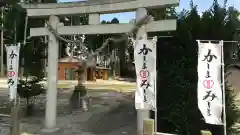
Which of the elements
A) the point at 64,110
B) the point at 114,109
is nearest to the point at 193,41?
the point at 114,109

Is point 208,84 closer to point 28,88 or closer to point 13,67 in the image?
point 13,67

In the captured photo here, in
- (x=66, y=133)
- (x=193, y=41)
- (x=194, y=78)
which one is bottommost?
(x=66, y=133)

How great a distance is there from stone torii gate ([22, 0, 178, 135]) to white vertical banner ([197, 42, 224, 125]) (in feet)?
6.29

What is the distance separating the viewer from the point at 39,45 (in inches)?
573

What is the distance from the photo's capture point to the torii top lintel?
8.76 m

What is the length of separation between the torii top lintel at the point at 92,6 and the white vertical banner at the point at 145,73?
4.76 feet

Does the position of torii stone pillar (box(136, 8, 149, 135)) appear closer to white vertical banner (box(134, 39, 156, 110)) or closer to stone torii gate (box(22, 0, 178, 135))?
stone torii gate (box(22, 0, 178, 135))

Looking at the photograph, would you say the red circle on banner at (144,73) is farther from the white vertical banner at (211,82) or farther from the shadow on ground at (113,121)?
the shadow on ground at (113,121)

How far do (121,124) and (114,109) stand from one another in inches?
95.5

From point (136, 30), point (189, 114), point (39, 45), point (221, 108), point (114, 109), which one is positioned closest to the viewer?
point (221, 108)

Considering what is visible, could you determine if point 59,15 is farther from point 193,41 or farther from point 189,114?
point 189,114

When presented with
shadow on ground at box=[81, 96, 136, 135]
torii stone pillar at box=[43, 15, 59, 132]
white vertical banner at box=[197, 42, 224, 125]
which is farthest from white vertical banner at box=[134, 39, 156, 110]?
torii stone pillar at box=[43, 15, 59, 132]

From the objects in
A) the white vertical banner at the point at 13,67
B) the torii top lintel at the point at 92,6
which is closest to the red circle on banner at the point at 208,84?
the torii top lintel at the point at 92,6

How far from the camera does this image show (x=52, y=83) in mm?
10656
